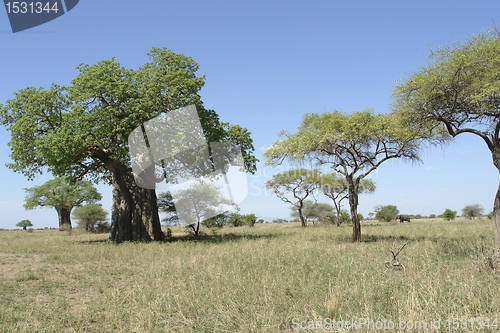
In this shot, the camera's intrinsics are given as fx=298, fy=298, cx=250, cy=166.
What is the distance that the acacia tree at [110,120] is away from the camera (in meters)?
15.3

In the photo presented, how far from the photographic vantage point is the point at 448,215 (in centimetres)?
4647

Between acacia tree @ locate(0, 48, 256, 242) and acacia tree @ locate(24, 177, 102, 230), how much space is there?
28050mm

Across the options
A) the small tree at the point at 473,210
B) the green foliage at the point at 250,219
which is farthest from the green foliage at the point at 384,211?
the green foliage at the point at 250,219

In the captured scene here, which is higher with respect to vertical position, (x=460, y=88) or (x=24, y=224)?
(x=460, y=88)

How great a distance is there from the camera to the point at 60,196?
42.5 metres

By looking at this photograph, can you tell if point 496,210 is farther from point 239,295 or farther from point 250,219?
point 250,219

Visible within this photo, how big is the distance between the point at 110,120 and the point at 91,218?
2556 centimetres

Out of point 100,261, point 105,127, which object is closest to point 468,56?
point 100,261

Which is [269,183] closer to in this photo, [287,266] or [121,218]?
[121,218]

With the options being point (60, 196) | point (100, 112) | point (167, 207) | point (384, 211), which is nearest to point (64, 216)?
point (60, 196)

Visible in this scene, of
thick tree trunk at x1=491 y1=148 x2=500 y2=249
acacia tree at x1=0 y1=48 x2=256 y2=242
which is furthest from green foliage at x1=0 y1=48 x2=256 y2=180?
thick tree trunk at x1=491 y1=148 x2=500 y2=249

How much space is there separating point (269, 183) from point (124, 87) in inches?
1134

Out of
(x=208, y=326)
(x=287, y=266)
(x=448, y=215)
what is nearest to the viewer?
(x=208, y=326)

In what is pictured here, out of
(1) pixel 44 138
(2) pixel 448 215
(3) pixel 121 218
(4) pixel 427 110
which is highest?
(1) pixel 44 138
